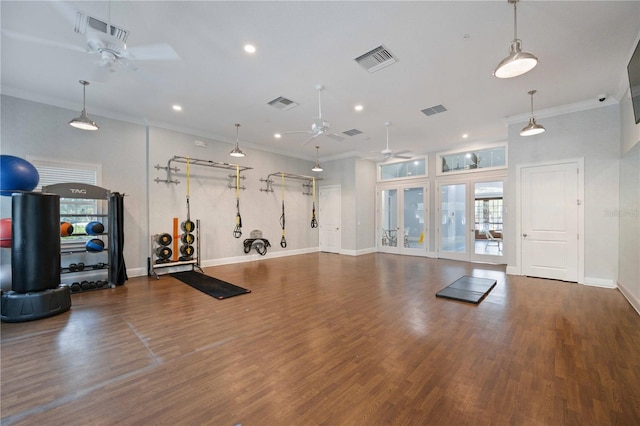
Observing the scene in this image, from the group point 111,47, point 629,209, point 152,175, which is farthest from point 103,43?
point 629,209

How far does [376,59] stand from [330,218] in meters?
6.80

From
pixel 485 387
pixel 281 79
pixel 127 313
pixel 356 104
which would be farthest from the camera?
pixel 356 104

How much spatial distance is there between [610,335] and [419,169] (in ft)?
22.4

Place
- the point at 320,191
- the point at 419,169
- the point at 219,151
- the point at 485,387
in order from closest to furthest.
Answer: the point at 485,387
the point at 219,151
the point at 419,169
the point at 320,191

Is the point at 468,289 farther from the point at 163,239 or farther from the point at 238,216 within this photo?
the point at 163,239

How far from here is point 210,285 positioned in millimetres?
5340

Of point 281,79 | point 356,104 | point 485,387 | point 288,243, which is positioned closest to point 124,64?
point 281,79

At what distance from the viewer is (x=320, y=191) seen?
1049cm

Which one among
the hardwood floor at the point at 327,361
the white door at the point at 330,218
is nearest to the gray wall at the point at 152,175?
the white door at the point at 330,218

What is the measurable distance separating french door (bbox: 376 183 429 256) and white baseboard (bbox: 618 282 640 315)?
461cm

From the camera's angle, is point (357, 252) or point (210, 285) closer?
point (210, 285)

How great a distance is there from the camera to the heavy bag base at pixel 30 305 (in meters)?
3.48

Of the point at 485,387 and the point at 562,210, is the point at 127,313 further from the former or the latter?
the point at 562,210

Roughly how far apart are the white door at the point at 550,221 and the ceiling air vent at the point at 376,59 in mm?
4378
